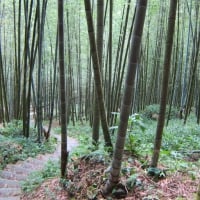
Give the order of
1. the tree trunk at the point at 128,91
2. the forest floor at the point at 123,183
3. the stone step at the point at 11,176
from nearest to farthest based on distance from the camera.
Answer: the tree trunk at the point at 128,91 < the forest floor at the point at 123,183 < the stone step at the point at 11,176

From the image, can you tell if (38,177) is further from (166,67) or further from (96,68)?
(166,67)

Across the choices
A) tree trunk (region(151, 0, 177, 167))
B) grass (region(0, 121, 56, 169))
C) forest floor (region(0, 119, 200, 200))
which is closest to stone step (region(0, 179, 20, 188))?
forest floor (region(0, 119, 200, 200))

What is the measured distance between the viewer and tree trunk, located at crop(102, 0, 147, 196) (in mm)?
2022

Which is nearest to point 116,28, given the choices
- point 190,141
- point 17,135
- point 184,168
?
point 17,135

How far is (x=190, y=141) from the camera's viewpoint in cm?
524

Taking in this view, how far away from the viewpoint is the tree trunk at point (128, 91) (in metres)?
2.02

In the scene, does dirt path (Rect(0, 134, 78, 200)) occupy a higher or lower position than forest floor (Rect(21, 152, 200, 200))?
lower

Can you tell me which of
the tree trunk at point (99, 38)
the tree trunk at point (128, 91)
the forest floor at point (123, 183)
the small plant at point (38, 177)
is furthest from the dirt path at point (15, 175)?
the tree trunk at point (128, 91)

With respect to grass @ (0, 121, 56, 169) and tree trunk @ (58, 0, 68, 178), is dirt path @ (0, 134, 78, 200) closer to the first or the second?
grass @ (0, 121, 56, 169)

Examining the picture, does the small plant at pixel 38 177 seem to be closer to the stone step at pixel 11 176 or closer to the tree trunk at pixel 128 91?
the stone step at pixel 11 176

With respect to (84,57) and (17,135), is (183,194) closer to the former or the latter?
(17,135)

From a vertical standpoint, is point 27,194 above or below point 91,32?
below

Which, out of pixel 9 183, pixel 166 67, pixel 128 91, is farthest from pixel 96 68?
pixel 9 183

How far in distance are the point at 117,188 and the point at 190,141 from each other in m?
3.08
